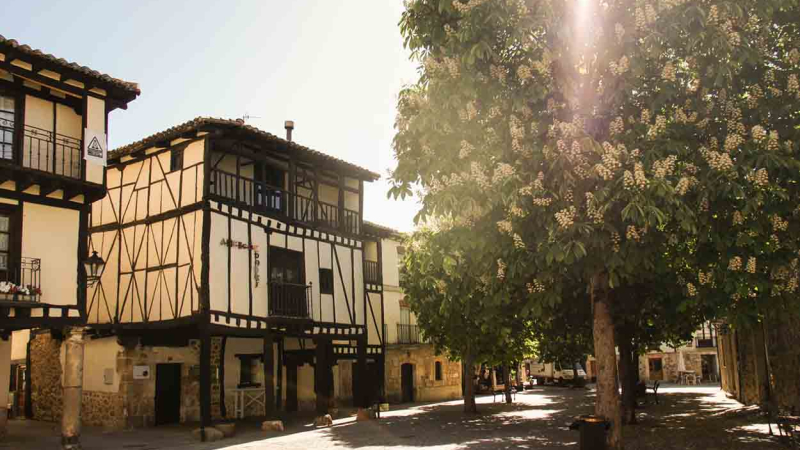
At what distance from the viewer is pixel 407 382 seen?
108 ft

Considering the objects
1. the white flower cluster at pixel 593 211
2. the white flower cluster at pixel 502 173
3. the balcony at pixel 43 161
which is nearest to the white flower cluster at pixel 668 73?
the white flower cluster at pixel 593 211

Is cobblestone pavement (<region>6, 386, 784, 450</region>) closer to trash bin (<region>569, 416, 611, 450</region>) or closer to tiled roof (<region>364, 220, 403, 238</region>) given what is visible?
trash bin (<region>569, 416, 611, 450</region>)

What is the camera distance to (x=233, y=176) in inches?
844

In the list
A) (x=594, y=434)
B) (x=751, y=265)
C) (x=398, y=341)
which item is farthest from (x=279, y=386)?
(x=751, y=265)

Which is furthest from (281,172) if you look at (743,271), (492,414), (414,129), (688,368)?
(688,368)

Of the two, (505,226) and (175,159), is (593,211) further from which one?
(175,159)

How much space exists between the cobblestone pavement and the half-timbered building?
115 inches

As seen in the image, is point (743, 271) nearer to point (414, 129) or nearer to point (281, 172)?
point (414, 129)

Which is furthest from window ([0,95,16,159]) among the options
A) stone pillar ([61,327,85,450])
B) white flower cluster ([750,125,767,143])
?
white flower cluster ([750,125,767,143])

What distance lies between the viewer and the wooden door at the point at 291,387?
87.0ft

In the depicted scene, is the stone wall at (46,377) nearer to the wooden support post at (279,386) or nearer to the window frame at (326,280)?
the wooden support post at (279,386)

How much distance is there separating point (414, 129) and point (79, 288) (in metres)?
9.25

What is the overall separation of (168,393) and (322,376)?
16.1ft

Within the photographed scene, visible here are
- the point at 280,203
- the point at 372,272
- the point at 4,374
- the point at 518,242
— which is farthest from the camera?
the point at 372,272
